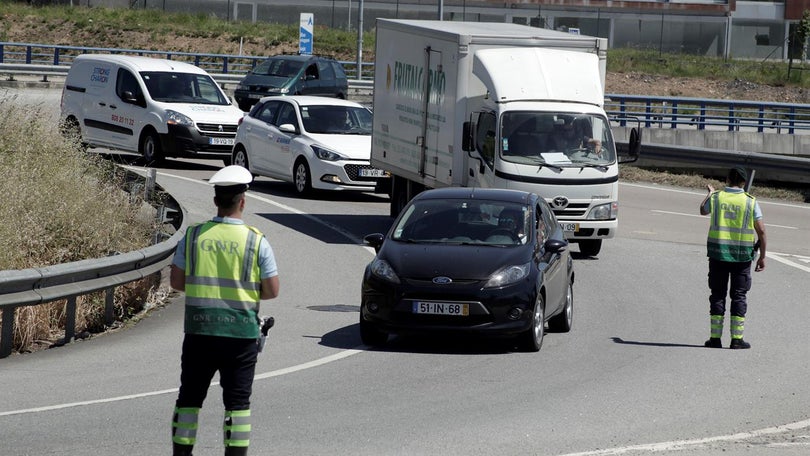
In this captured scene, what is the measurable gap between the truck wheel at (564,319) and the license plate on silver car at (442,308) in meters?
1.78

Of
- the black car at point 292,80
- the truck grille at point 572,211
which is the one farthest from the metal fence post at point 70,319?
the black car at point 292,80

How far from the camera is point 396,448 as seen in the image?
8305 millimetres

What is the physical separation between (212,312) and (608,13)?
8174cm

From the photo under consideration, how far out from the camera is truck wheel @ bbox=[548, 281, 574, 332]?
1323cm

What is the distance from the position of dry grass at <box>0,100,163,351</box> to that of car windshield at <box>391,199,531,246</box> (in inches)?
117

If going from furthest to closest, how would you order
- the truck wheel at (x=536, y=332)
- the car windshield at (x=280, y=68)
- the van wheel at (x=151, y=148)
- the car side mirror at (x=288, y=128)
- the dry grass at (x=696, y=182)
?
the car windshield at (x=280, y=68), the dry grass at (x=696, y=182), the van wheel at (x=151, y=148), the car side mirror at (x=288, y=128), the truck wheel at (x=536, y=332)

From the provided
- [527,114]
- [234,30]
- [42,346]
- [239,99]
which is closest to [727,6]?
[234,30]

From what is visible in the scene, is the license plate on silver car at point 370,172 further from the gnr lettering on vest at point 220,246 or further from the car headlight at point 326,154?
the gnr lettering on vest at point 220,246

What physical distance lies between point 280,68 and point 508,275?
109 feet

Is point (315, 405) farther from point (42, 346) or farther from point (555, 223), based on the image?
point (555, 223)

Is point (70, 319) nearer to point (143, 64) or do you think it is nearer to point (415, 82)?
point (415, 82)

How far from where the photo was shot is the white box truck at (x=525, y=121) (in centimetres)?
1792

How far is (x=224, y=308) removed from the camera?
692 cm

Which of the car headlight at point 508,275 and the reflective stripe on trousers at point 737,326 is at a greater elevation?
the car headlight at point 508,275
